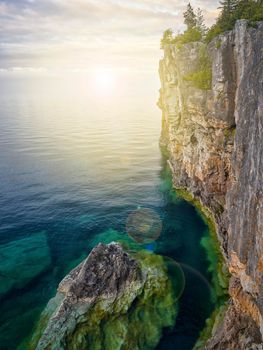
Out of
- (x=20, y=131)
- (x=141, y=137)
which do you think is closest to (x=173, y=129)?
(x=141, y=137)

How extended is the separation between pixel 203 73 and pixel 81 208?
34492 millimetres

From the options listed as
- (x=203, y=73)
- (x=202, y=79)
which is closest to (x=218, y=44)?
(x=203, y=73)

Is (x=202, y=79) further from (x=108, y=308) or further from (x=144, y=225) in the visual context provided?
(x=108, y=308)

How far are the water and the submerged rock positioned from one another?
0.74 m

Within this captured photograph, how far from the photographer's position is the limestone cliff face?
66.4 ft

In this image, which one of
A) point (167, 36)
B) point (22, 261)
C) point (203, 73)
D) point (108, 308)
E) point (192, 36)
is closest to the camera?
point (108, 308)

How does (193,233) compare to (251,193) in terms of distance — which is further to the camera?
(193,233)

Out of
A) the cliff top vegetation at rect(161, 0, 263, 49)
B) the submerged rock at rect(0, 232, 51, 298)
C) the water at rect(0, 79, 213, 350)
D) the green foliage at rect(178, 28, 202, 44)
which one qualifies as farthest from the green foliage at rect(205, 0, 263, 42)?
the submerged rock at rect(0, 232, 51, 298)

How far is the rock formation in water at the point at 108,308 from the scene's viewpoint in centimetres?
2559

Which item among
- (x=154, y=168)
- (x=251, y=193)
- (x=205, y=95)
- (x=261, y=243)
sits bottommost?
(x=154, y=168)

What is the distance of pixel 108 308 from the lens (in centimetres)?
2791

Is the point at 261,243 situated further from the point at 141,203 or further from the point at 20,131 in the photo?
the point at 20,131

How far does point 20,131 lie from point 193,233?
369 feet

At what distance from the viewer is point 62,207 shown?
181 feet
